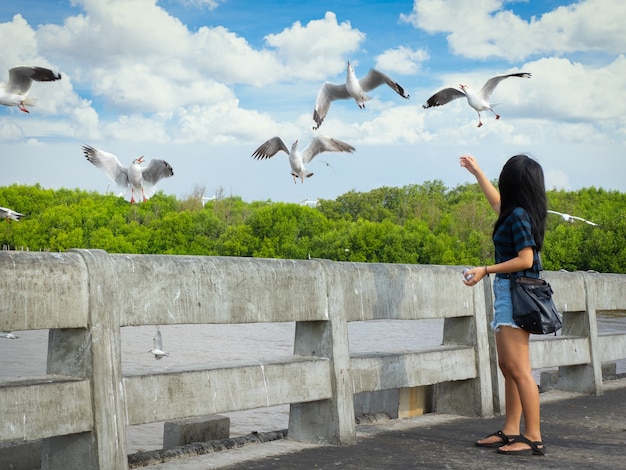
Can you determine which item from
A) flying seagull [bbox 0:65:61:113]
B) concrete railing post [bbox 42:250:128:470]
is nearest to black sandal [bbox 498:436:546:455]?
concrete railing post [bbox 42:250:128:470]

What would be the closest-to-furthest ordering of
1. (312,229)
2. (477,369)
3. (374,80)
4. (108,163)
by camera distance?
(477,369)
(374,80)
(108,163)
(312,229)

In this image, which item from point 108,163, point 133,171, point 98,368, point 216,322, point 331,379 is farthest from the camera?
point 108,163

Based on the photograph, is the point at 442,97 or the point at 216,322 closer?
the point at 216,322

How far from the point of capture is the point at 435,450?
6125 millimetres

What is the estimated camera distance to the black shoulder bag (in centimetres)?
584

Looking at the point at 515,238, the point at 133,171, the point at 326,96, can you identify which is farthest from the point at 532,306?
the point at 133,171

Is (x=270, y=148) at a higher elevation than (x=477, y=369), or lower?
higher

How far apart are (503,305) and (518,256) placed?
1.12ft

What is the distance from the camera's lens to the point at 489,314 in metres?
7.77

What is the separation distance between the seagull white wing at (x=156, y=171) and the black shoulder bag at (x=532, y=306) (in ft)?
34.4

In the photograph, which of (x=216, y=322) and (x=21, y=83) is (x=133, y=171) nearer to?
(x=21, y=83)

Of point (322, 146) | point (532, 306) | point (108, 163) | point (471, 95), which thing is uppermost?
point (108, 163)

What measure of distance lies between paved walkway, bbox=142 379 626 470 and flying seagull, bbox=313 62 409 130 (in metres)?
6.13

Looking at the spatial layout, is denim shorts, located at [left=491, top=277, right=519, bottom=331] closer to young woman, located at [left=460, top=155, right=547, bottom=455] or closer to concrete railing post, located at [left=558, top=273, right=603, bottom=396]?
young woman, located at [left=460, top=155, right=547, bottom=455]
